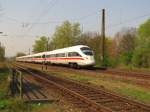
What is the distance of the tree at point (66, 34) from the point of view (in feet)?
297

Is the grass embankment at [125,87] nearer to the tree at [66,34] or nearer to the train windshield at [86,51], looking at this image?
the train windshield at [86,51]

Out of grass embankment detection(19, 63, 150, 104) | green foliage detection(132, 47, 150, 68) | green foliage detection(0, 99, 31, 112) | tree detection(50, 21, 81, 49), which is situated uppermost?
tree detection(50, 21, 81, 49)

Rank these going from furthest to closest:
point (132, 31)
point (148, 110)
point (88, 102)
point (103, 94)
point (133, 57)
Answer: point (132, 31) → point (133, 57) → point (103, 94) → point (88, 102) → point (148, 110)

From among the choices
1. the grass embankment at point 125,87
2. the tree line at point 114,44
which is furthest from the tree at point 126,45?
the grass embankment at point 125,87

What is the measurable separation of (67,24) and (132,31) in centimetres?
4204

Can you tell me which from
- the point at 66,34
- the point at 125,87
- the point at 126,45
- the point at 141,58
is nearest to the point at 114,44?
the point at 126,45

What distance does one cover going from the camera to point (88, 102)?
1341 centimetres

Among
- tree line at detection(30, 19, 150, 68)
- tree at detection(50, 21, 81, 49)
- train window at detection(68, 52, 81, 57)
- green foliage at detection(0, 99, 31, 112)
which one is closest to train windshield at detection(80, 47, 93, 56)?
train window at detection(68, 52, 81, 57)

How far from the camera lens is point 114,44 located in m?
129

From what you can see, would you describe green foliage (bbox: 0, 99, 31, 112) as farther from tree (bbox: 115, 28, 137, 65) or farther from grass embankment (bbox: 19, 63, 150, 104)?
tree (bbox: 115, 28, 137, 65)

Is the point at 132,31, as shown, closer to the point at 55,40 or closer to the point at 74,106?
the point at 55,40

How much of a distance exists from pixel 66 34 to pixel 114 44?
→ 41078 mm

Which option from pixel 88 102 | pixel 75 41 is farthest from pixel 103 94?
pixel 75 41

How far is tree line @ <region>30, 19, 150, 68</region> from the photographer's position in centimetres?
4797
